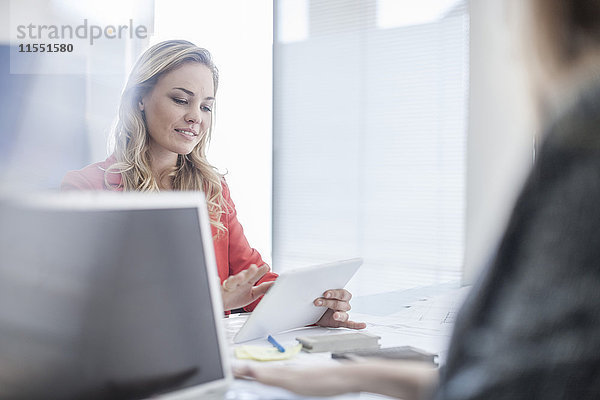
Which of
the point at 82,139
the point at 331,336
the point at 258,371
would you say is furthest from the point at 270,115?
the point at 258,371

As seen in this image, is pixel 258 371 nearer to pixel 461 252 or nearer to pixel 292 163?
pixel 461 252

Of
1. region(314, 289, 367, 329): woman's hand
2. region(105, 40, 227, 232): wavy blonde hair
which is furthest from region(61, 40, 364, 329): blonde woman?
region(314, 289, 367, 329): woman's hand

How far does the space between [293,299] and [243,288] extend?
135 millimetres

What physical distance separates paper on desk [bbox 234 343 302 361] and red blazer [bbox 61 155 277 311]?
787mm

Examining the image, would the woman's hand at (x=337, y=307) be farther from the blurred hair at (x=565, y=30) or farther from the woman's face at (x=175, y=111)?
the blurred hair at (x=565, y=30)

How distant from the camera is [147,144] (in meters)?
2.16

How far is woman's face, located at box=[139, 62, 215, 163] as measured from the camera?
2113 millimetres

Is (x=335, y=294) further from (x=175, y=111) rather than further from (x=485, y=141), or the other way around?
(x=485, y=141)

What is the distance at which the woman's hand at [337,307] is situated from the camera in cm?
146

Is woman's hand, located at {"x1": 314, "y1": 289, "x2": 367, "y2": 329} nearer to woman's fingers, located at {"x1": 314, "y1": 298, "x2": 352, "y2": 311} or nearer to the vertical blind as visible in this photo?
woman's fingers, located at {"x1": 314, "y1": 298, "x2": 352, "y2": 311}

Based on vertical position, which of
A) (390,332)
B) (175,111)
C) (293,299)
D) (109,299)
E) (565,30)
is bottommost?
(390,332)

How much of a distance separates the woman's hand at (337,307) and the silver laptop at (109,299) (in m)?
0.59

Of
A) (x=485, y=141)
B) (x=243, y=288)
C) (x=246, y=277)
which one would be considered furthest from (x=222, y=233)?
(x=485, y=141)

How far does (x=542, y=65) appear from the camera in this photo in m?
0.50
